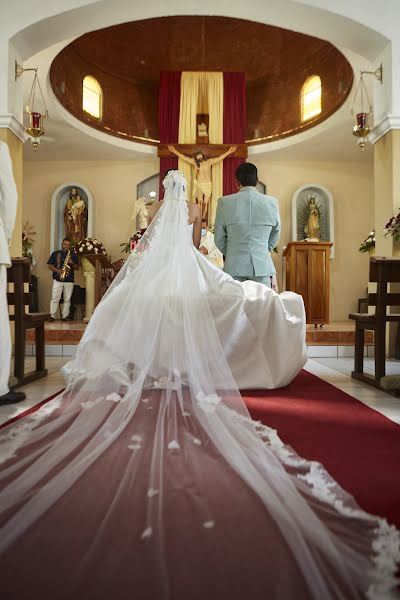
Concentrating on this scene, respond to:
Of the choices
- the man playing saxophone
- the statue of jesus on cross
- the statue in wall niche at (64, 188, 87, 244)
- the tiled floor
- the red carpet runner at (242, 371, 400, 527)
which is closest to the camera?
the red carpet runner at (242, 371, 400, 527)

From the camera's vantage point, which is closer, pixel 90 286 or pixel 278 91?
pixel 90 286

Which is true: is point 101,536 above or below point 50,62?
below

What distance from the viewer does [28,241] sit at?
11.8m

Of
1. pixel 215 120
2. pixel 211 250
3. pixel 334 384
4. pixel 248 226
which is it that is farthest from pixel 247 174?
pixel 215 120

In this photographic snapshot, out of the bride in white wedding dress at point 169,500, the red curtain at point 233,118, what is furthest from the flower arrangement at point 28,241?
the bride in white wedding dress at point 169,500

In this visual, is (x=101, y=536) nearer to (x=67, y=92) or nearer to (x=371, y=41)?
(x=371, y=41)

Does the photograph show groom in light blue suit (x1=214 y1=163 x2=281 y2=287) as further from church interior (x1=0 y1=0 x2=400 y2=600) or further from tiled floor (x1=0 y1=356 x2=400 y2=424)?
church interior (x1=0 y1=0 x2=400 y2=600)

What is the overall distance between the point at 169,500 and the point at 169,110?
1179cm

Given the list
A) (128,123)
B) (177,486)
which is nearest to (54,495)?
(177,486)

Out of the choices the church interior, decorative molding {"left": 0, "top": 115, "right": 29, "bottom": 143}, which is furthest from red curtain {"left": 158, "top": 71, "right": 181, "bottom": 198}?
decorative molding {"left": 0, "top": 115, "right": 29, "bottom": 143}

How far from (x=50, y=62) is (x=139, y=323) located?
24.2ft

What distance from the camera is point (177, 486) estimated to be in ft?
5.52

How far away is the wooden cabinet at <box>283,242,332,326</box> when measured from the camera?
8.28m

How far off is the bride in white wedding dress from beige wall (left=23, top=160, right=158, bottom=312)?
9.26 meters
